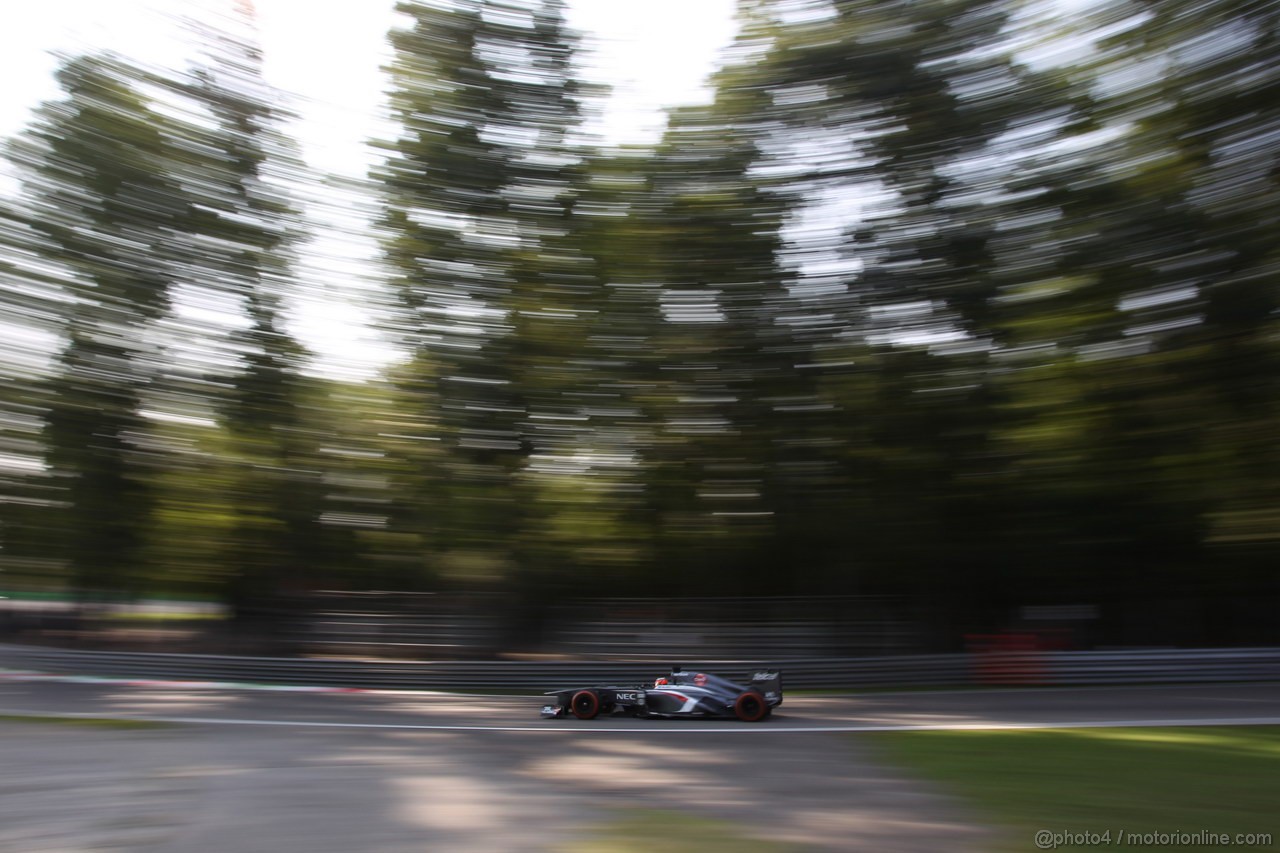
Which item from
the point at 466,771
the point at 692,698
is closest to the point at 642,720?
the point at 692,698

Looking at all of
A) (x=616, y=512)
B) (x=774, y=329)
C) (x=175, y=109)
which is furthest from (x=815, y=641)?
(x=175, y=109)

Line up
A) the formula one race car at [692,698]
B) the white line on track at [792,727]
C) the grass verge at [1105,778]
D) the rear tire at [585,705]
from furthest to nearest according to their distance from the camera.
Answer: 1. the rear tire at [585,705]
2. the formula one race car at [692,698]
3. the white line on track at [792,727]
4. the grass verge at [1105,778]

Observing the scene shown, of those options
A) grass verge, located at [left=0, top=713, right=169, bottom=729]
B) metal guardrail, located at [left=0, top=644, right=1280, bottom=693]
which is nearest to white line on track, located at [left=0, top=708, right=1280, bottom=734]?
grass verge, located at [left=0, top=713, right=169, bottom=729]

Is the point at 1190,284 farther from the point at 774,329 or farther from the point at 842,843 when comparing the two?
the point at 842,843

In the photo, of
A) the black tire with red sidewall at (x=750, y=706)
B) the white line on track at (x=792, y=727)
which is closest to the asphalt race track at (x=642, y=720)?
the white line on track at (x=792, y=727)

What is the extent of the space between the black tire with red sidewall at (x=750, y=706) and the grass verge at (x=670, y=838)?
4416mm

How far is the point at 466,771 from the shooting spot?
8094 mm

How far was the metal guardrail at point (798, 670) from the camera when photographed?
543 inches

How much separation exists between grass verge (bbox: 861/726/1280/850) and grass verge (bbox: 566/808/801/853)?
1.57m

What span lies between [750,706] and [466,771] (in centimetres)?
392

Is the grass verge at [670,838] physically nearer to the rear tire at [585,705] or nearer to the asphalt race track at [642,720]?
the asphalt race track at [642,720]

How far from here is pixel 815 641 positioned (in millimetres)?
16453

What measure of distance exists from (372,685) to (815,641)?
748 centimetres

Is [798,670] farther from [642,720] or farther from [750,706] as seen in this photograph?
[642,720]
